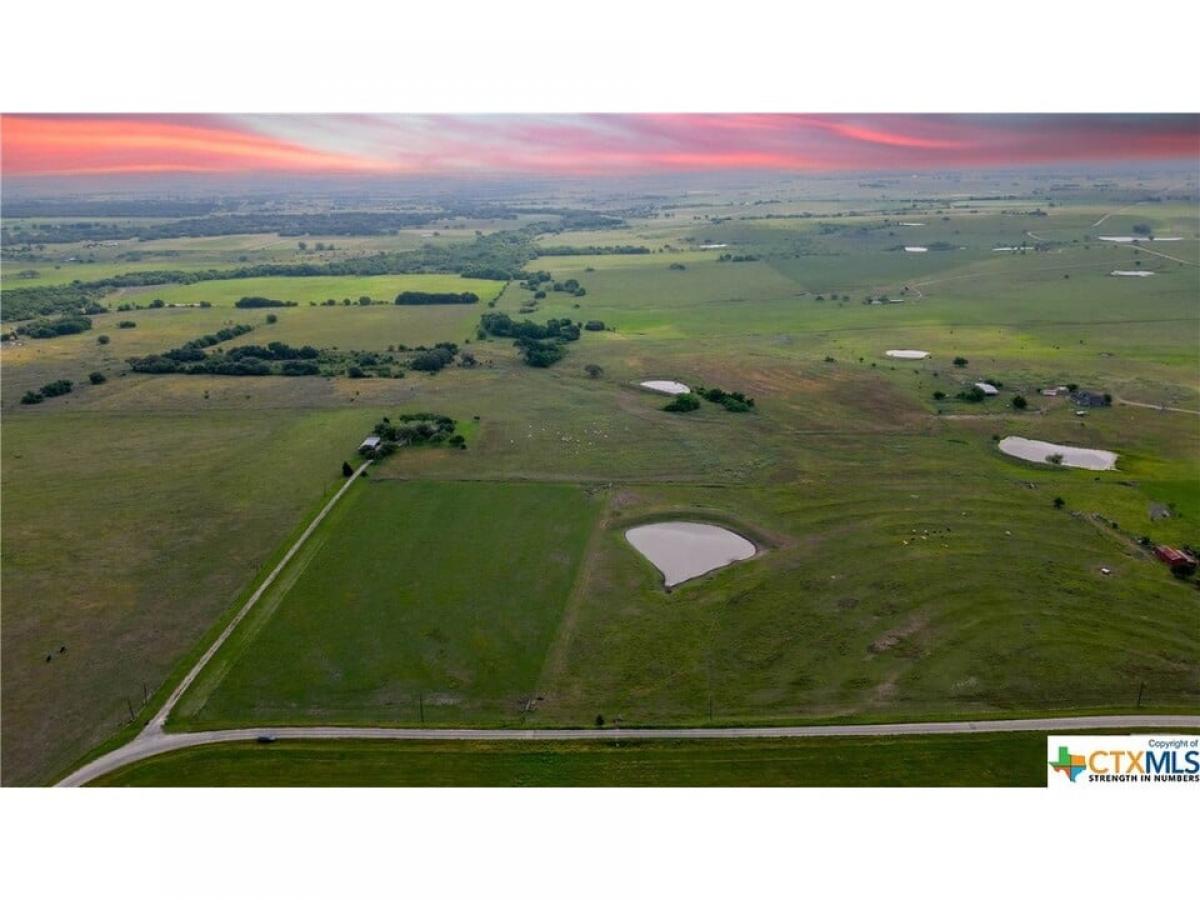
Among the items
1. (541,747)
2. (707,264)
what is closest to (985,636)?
(541,747)

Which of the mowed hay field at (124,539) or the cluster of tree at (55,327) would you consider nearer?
the mowed hay field at (124,539)

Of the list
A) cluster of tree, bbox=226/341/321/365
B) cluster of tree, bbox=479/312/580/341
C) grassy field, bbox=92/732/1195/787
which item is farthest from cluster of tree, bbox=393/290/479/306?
grassy field, bbox=92/732/1195/787

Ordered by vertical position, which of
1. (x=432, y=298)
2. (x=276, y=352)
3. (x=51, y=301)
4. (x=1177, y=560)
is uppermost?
(x=51, y=301)

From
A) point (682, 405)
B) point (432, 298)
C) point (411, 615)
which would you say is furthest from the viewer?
point (432, 298)

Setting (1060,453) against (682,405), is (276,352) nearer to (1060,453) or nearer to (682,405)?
(682,405)

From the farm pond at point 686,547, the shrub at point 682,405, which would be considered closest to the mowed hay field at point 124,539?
the farm pond at point 686,547

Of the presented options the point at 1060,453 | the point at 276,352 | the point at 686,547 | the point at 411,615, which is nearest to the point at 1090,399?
the point at 1060,453

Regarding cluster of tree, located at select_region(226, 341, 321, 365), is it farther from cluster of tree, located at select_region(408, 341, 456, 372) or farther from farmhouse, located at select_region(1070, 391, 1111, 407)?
farmhouse, located at select_region(1070, 391, 1111, 407)

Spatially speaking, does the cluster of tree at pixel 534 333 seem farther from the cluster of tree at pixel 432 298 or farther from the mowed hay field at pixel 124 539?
the mowed hay field at pixel 124 539
